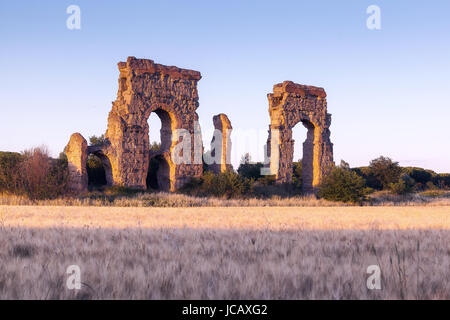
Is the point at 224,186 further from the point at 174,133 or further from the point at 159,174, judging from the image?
the point at 159,174

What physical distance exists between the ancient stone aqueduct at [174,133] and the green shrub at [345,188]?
17.5ft

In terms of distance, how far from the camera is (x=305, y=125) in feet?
116

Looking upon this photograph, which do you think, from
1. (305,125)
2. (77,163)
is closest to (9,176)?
(77,163)

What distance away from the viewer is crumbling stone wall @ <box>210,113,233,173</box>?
3353cm

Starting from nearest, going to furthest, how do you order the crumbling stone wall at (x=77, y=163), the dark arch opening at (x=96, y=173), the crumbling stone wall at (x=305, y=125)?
the crumbling stone wall at (x=77, y=163) → the dark arch opening at (x=96, y=173) → the crumbling stone wall at (x=305, y=125)

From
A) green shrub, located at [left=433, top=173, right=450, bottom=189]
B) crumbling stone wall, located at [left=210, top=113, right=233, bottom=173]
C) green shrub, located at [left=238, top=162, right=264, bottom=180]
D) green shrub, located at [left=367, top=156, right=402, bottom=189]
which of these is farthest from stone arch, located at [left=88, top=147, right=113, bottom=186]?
green shrub, located at [left=433, top=173, right=450, bottom=189]

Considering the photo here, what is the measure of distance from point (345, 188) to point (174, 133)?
1199cm

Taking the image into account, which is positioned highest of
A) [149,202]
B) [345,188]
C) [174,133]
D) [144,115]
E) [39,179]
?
[144,115]

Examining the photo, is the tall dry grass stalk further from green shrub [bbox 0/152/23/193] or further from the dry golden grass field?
the dry golden grass field

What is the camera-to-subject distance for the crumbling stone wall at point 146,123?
28375 mm

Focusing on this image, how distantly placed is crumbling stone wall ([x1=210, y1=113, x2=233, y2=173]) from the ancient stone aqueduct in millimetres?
76

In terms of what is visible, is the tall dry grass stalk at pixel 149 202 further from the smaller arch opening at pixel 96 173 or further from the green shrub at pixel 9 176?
the smaller arch opening at pixel 96 173

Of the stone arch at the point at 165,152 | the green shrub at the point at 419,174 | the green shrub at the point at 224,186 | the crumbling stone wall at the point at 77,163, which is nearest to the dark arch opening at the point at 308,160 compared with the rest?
the green shrub at the point at 224,186
